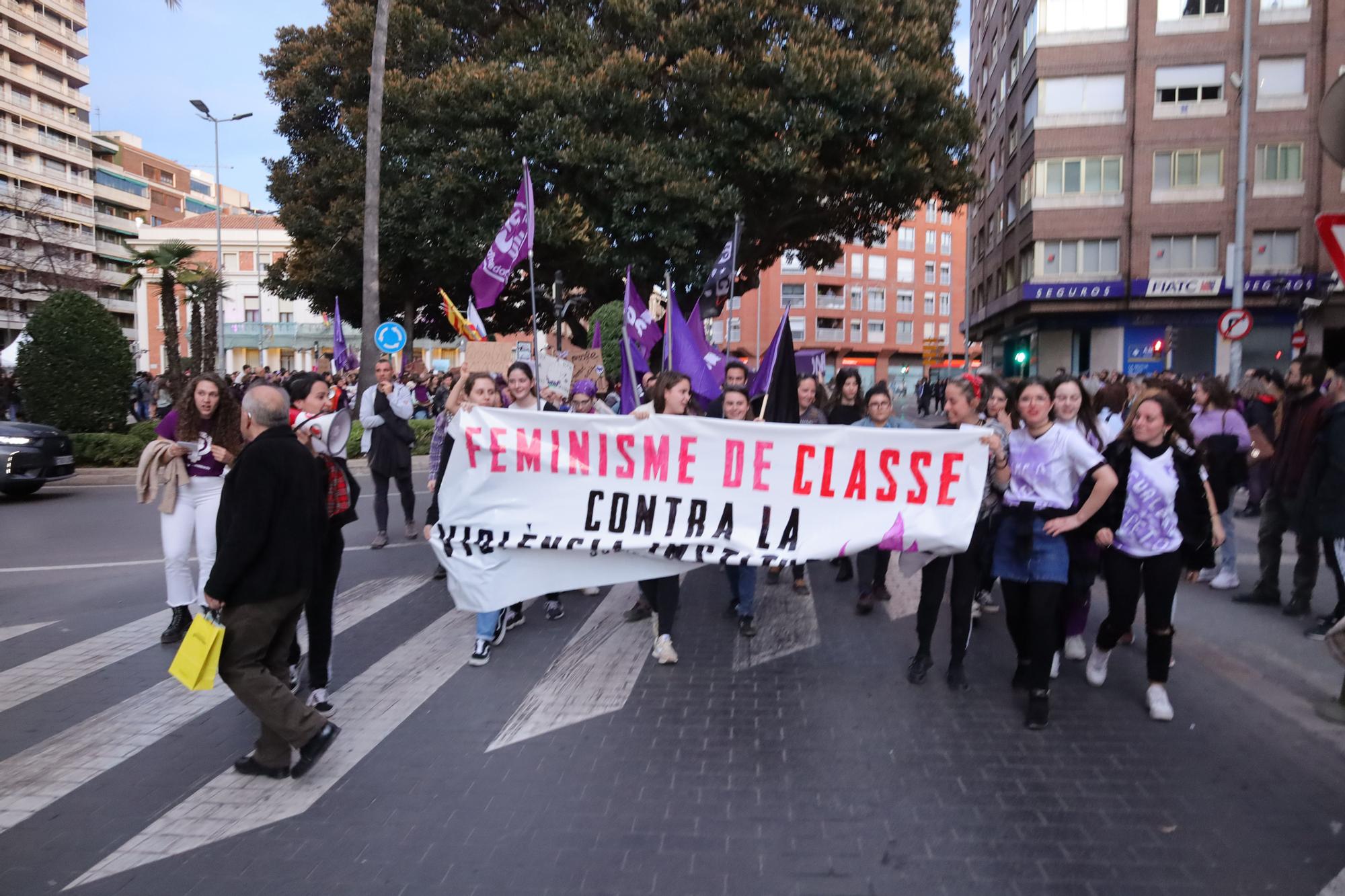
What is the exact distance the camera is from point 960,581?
17.8 ft

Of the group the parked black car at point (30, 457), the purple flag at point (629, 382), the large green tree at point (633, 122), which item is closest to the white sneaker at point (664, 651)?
the purple flag at point (629, 382)

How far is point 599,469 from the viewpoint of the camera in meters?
5.82

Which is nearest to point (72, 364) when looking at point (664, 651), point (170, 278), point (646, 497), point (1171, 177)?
point (170, 278)

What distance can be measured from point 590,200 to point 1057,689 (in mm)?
17939

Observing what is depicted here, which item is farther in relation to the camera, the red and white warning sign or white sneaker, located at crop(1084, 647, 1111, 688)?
the red and white warning sign

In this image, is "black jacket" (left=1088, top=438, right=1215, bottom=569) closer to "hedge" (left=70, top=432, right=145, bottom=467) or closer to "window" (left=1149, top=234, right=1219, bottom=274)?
"hedge" (left=70, top=432, right=145, bottom=467)

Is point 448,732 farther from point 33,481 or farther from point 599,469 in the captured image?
point 33,481

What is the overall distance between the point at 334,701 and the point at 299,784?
1.09 meters

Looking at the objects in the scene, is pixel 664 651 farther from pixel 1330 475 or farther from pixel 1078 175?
pixel 1078 175

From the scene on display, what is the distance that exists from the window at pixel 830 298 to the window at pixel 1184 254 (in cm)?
3958

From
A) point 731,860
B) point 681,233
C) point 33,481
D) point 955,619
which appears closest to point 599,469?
point 955,619

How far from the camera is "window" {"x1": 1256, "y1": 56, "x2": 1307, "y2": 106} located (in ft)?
103

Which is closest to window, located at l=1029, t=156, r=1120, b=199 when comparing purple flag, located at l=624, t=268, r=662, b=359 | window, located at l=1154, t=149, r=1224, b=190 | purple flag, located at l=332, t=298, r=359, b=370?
window, located at l=1154, t=149, r=1224, b=190

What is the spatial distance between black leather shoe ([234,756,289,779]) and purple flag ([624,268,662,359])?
322 inches
